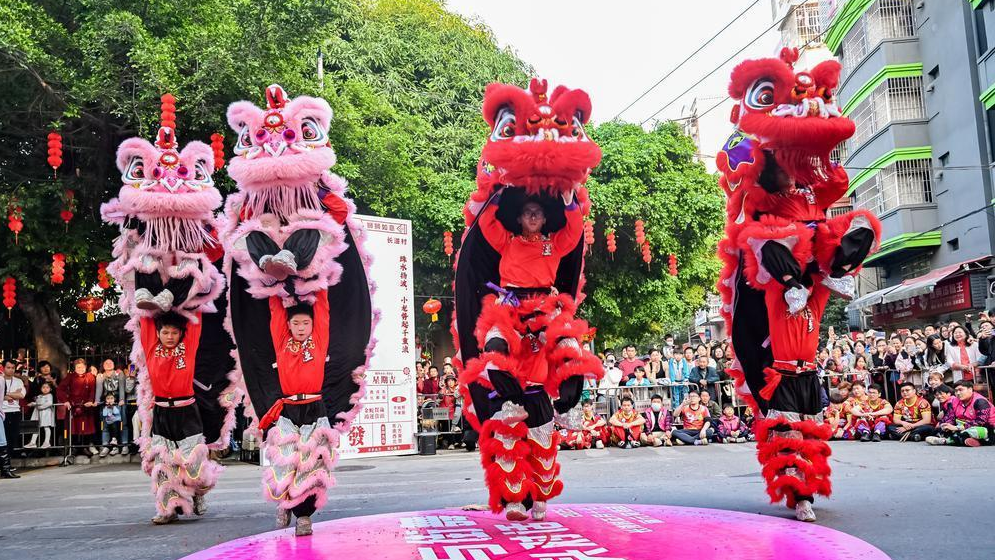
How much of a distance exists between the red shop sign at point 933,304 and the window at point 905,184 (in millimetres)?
2234

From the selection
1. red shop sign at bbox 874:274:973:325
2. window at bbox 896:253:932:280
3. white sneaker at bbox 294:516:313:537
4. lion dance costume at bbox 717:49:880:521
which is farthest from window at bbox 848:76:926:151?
white sneaker at bbox 294:516:313:537

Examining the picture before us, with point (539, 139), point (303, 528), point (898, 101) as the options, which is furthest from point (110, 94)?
point (898, 101)

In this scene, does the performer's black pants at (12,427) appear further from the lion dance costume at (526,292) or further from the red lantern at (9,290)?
the lion dance costume at (526,292)

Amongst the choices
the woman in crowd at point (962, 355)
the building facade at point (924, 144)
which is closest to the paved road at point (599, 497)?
the woman in crowd at point (962, 355)

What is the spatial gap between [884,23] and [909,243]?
5.29m

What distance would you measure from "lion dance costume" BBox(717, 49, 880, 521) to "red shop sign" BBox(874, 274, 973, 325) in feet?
48.6

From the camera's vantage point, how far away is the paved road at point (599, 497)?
4098 millimetres

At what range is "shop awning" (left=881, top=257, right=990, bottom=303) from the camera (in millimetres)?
17242

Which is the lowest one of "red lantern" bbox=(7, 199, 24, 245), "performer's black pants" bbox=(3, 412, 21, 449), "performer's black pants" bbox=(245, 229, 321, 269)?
"performer's black pants" bbox=(3, 412, 21, 449)

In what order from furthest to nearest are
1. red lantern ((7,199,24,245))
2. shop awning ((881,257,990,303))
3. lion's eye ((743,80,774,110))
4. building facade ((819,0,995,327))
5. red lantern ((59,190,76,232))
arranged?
shop awning ((881,257,990,303))
building facade ((819,0,995,327))
red lantern ((59,190,76,232))
red lantern ((7,199,24,245))
lion's eye ((743,80,774,110))

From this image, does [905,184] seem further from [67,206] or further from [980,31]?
[67,206]

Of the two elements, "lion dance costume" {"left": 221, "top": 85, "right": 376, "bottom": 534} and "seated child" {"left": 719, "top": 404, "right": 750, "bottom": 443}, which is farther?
"seated child" {"left": 719, "top": 404, "right": 750, "bottom": 443}

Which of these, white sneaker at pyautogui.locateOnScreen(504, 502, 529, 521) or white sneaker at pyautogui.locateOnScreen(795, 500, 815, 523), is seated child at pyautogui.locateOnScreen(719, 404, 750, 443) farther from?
white sneaker at pyautogui.locateOnScreen(504, 502, 529, 521)

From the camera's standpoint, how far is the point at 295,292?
14.4 ft
